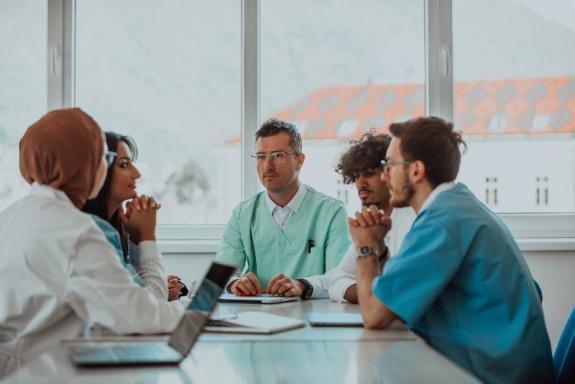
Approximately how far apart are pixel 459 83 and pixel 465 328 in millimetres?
2201

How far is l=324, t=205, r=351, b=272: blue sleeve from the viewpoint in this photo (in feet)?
8.98

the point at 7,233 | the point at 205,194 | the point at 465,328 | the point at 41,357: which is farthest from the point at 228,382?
the point at 205,194

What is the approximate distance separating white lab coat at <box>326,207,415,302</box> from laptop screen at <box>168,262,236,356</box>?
39.5 inches

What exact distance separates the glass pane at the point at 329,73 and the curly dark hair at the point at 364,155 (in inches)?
44.1

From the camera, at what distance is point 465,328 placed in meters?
1.72

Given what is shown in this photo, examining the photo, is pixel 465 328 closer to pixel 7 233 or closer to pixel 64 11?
pixel 7 233

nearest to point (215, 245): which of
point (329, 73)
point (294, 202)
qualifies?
point (294, 202)

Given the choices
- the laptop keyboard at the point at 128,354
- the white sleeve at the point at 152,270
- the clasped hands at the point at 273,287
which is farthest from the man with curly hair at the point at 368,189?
the laptop keyboard at the point at 128,354

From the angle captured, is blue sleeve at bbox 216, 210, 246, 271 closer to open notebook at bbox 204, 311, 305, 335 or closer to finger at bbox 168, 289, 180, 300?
finger at bbox 168, 289, 180, 300

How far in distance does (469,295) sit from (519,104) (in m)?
2.21

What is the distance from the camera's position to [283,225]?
9.43 feet

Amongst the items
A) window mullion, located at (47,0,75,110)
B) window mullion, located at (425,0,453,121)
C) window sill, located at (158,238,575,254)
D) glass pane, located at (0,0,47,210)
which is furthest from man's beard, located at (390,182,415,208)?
glass pane, located at (0,0,47,210)

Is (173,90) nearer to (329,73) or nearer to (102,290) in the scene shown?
(329,73)

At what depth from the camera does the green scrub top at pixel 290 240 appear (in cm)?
279
